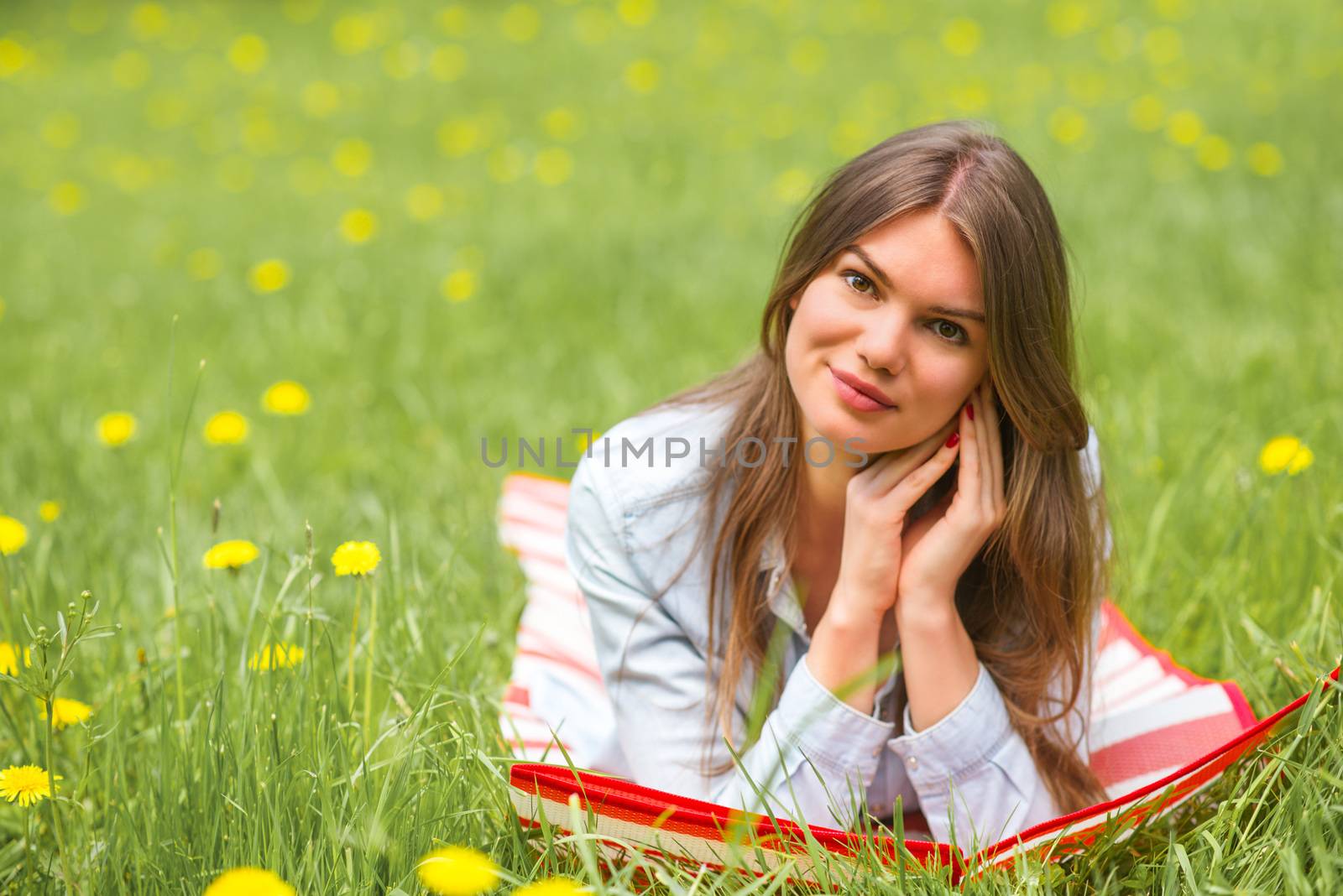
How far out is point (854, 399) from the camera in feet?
4.79

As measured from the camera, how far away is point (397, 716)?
1.62 metres

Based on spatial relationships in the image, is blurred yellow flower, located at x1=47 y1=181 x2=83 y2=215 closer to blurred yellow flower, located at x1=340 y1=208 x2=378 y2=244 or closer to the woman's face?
blurred yellow flower, located at x1=340 y1=208 x2=378 y2=244

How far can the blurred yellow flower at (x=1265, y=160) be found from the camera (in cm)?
386

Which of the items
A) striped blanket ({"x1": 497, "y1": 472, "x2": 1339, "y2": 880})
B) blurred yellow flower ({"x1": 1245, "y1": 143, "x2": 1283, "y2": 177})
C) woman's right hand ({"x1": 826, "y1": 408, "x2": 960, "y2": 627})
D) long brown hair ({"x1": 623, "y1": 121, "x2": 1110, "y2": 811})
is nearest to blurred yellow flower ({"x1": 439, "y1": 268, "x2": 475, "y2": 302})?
striped blanket ({"x1": 497, "y1": 472, "x2": 1339, "y2": 880})

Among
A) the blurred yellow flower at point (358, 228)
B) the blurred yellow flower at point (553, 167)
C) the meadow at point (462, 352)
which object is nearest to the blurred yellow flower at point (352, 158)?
the meadow at point (462, 352)

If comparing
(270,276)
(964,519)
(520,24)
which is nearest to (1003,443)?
(964,519)

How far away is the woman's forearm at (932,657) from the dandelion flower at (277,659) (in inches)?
31.1

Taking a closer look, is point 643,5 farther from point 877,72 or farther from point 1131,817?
point 1131,817

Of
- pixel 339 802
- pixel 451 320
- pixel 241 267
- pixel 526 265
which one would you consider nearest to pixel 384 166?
pixel 241 267

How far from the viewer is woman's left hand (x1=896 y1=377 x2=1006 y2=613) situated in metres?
1.57

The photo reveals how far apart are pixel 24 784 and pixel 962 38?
568cm

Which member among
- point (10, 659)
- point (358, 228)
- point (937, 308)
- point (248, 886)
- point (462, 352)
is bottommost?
point (462, 352)

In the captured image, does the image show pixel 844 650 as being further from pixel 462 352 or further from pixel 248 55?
pixel 248 55

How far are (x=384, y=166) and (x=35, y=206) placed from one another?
1471 mm
